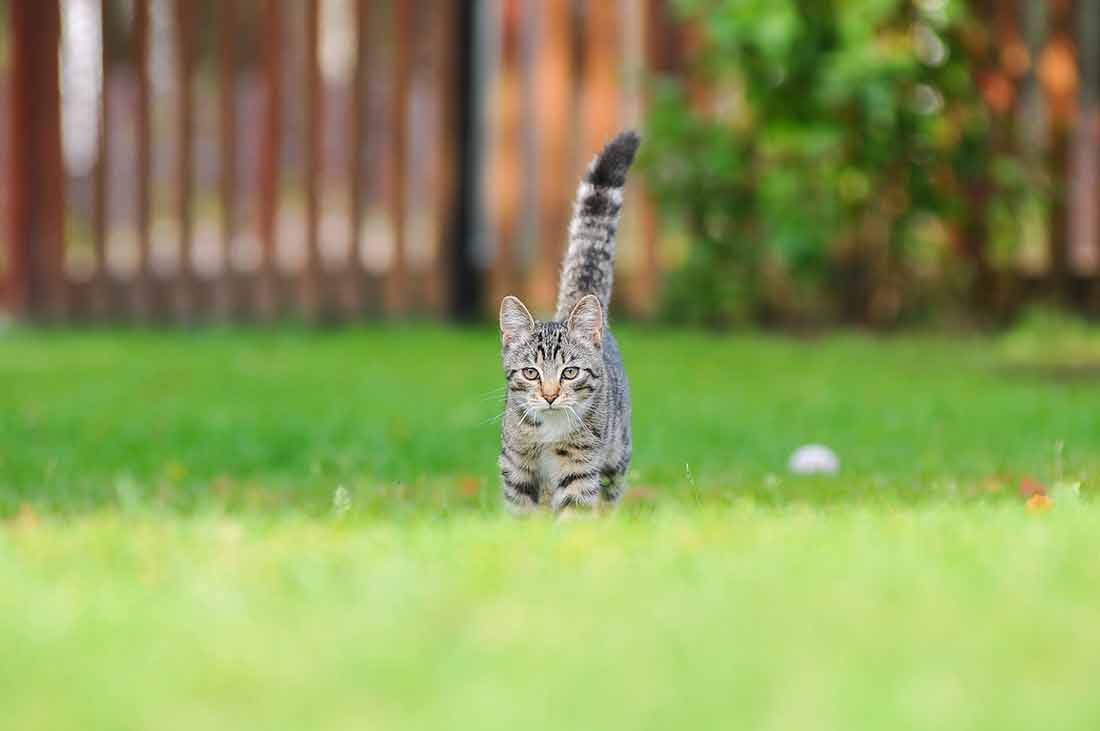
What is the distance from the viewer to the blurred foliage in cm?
993

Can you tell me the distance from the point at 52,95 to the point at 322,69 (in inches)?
71.2

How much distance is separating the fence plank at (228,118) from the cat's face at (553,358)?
6.72m

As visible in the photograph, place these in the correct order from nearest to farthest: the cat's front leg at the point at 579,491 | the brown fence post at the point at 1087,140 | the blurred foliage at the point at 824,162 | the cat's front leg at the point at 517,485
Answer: the cat's front leg at the point at 579,491
the cat's front leg at the point at 517,485
the blurred foliage at the point at 824,162
the brown fence post at the point at 1087,140

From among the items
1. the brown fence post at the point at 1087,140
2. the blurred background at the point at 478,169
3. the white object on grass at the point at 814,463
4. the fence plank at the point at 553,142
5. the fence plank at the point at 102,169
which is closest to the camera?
the white object on grass at the point at 814,463

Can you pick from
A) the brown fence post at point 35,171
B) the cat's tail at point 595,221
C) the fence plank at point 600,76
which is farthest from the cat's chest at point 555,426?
the brown fence post at point 35,171

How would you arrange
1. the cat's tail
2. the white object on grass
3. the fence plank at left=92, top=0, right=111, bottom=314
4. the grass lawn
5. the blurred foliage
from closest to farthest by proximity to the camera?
the grass lawn
the cat's tail
the white object on grass
the blurred foliage
the fence plank at left=92, top=0, right=111, bottom=314

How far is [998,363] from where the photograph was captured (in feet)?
31.0

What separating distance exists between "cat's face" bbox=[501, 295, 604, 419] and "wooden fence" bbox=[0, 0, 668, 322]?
6.13 metres

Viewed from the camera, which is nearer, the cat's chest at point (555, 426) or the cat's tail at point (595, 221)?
the cat's chest at point (555, 426)

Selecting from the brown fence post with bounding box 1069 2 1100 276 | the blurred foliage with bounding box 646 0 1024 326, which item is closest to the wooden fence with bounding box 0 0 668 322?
the blurred foliage with bounding box 646 0 1024 326

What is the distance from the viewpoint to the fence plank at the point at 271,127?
11.3 m

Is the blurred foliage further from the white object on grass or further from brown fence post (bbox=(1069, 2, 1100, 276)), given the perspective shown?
the white object on grass

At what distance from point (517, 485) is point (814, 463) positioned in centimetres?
154

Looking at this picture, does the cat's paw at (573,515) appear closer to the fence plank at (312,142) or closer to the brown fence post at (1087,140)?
the fence plank at (312,142)
